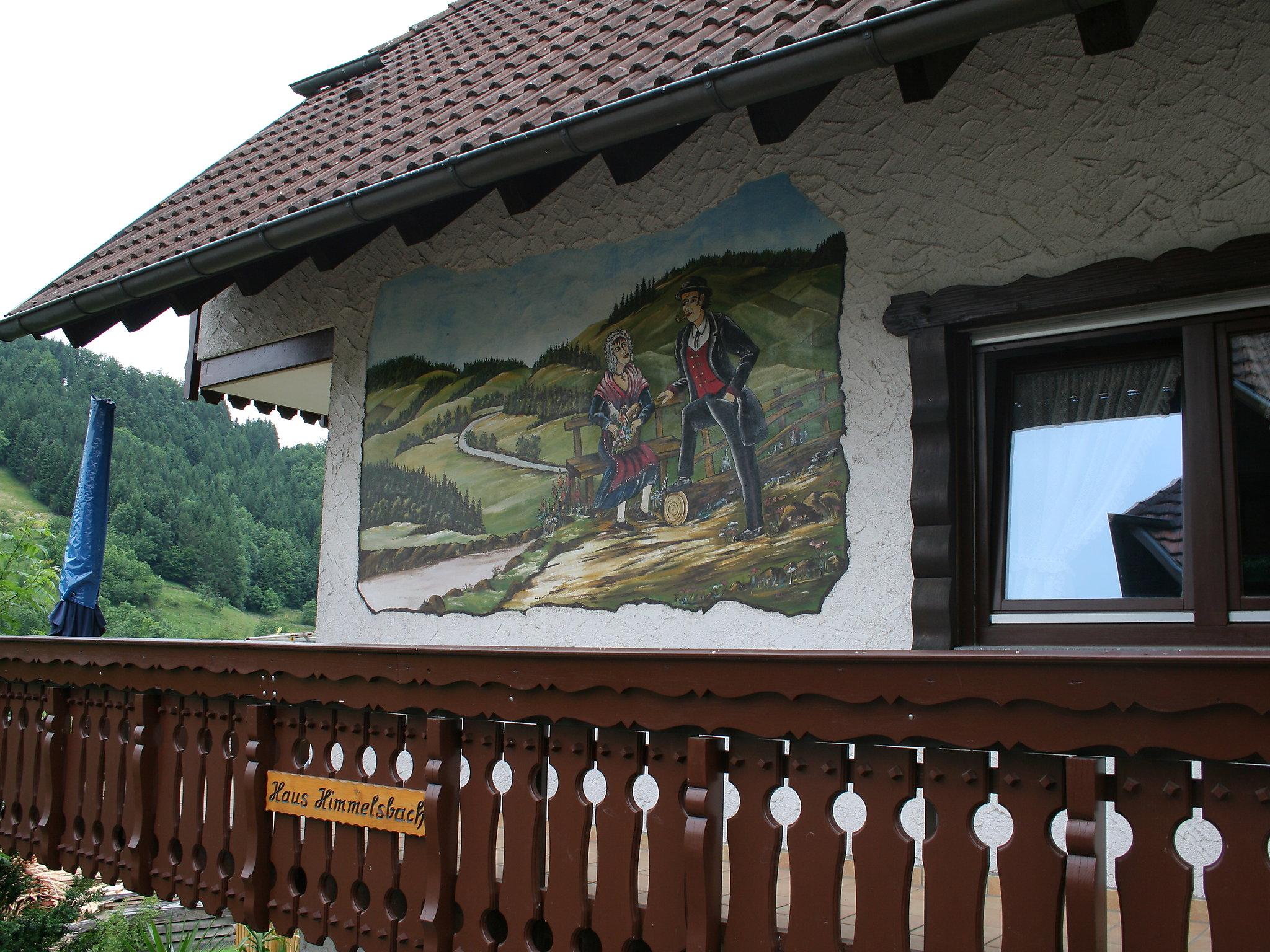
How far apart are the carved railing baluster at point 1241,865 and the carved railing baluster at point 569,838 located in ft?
4.84

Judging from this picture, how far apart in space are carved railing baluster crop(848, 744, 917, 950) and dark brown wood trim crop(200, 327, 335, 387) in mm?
4961

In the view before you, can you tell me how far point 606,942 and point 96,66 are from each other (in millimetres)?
83916

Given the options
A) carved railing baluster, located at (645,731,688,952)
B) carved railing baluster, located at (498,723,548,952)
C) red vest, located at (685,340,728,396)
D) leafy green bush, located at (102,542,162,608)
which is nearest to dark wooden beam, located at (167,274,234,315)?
red vest, located at (685,340,728,396)

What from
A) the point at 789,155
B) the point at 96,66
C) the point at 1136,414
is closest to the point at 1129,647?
the point at 1136,414

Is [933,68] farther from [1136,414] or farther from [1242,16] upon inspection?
[1136,414]

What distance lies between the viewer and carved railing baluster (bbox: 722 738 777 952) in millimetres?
2443

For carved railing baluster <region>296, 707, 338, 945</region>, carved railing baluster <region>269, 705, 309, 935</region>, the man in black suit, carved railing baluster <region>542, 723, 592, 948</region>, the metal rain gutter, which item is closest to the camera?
carved railing baluster <region>542, 723, 592, 948</region>

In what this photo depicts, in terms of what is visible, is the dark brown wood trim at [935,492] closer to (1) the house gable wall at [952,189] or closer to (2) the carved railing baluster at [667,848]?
(1) the house gable wall at [952,189]

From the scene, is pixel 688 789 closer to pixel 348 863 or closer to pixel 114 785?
pixel 348 863

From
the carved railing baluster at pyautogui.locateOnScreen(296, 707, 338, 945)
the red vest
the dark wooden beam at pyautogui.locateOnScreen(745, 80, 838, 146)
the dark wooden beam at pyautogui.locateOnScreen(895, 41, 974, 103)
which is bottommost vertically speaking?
the carved railing baluster at pyautogui.locateOnScreen(296, 707, 338, 945)

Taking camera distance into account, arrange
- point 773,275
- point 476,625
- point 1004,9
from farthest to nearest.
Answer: point 476,625 → point 773,275 → point 1004,9

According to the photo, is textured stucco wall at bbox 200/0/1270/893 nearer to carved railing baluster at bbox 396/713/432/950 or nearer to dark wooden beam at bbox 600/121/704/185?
dark wooden beam at bbox 600/121/704/185

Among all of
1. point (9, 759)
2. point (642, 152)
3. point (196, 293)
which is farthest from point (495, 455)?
point (9, 759)

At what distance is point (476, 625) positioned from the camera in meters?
5.45
